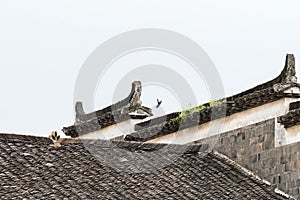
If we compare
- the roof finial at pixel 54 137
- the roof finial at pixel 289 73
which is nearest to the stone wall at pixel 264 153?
the roof finial at pixel 289 73

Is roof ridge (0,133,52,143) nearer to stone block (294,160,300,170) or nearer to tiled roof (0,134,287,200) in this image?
tiled roof (0,134,287,200)

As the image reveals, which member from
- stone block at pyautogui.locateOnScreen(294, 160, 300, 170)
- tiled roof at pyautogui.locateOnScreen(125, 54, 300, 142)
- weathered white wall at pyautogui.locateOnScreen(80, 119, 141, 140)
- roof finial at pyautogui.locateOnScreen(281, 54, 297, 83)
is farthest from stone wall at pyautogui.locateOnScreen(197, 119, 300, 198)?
weathered white wall at pyautogui.locateOnScreen(80, 119, 141, 140)

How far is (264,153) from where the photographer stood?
14.5m

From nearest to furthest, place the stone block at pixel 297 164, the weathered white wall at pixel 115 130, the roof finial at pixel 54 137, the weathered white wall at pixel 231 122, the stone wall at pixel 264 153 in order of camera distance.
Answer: the stone block at pixel 297 164, the stone wall at pixel 264 153, the roof finial at pixel 54 137, the weathered white wall at pixel 231 122, the weathered white wall at pixel 115 130

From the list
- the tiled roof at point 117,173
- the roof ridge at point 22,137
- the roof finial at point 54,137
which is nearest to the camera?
the tiled roof at point 117,173

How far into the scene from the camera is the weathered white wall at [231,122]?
14.2 m

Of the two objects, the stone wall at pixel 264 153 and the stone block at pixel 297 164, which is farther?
the stone wall at pixel 264 153

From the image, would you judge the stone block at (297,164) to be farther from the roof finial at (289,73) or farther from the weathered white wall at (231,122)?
the roof finial at (289,73)

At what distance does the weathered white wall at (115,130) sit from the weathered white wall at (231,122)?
0.64 meters

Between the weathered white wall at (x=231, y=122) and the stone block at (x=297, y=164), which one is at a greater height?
the weathered white wall at (x=231, y=122)

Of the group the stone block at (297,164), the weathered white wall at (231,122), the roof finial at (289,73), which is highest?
the roof finial at (289,73)

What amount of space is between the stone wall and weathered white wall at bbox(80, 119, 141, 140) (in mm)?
1867

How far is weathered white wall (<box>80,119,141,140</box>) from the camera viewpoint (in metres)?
17.0

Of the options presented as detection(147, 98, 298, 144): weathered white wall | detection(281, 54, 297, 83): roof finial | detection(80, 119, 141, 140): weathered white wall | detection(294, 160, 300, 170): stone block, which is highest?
detection(80, 119, 141, 140): weathered white wall
